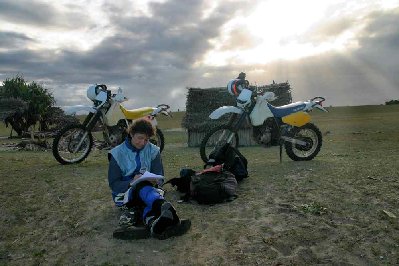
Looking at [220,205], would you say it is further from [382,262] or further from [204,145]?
[204,145]

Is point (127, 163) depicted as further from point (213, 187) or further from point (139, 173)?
point (213, 187)

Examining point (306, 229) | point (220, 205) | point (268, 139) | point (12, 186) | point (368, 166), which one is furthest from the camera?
point (268, 139)

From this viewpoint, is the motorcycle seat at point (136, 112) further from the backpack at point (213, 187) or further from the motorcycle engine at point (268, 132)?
the backpack at point (213, 187)

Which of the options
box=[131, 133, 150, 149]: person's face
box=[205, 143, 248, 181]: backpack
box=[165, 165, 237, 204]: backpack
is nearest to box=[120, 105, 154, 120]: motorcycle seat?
box=[205, 143, 248, 181]: backpack

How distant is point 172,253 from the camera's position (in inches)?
188

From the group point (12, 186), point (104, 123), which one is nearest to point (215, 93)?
point (104, 123)

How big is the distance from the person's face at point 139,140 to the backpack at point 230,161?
1.96 metres

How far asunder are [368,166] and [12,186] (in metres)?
7.16

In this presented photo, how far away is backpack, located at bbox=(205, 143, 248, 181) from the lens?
737cm

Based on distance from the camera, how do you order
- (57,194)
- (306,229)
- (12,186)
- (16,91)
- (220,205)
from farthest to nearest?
(16,91), (12,186), (57,194), (220,205), (306,229)

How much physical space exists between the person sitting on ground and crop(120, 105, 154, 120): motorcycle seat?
4677 millimetres

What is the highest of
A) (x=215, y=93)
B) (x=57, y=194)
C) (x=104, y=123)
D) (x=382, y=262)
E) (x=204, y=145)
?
(x=215, y=93)

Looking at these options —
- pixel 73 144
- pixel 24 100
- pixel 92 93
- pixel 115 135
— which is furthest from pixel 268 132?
pixel 24 100

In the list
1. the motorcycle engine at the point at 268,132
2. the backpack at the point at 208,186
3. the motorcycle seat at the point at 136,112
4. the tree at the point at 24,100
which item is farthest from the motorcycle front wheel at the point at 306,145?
the tree at the point at 24,100
